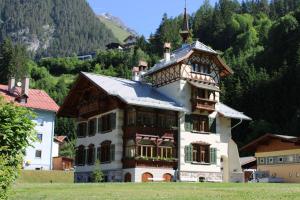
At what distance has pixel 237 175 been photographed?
50.8 meters

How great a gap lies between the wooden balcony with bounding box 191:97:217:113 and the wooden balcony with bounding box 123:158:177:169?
5.51 m

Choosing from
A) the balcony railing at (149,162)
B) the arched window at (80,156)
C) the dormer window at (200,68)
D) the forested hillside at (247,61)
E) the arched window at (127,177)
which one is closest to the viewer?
the balcony railing at (149,162)

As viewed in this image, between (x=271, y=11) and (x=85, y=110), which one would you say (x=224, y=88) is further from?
(x=271, y=11)

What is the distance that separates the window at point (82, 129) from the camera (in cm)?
5206

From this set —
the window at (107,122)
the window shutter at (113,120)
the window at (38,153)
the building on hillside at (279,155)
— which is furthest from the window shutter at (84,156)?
the building on hillside at (279,155)

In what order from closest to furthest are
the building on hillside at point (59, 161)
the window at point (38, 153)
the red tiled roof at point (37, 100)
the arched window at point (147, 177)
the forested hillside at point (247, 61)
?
the arched window at point (147, 177) < the window at point (38, 153) < the red tiled roof at point (37, 100) < the building on hillside at point (59, 161) < the forested hillside at point (247, 61)

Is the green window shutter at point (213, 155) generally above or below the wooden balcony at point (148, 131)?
below

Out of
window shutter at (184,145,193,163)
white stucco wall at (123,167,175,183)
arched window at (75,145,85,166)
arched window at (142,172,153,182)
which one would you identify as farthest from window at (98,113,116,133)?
window shutter at (184,145,193,163)

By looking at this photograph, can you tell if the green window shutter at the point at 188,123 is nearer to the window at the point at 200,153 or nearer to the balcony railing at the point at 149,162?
the window at the point at 200,153

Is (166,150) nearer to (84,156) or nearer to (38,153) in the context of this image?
(84,156)

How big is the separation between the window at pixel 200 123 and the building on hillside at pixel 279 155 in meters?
9.33

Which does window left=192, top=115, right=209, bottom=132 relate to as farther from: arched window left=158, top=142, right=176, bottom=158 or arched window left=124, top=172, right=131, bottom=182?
arched window left=124, top=172, right=131, bottom=182

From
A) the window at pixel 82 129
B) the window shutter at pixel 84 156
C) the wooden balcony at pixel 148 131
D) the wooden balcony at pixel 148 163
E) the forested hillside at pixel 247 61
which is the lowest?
the wooden balcony at pixel 148 163

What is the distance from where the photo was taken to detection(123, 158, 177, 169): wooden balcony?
43.7m
